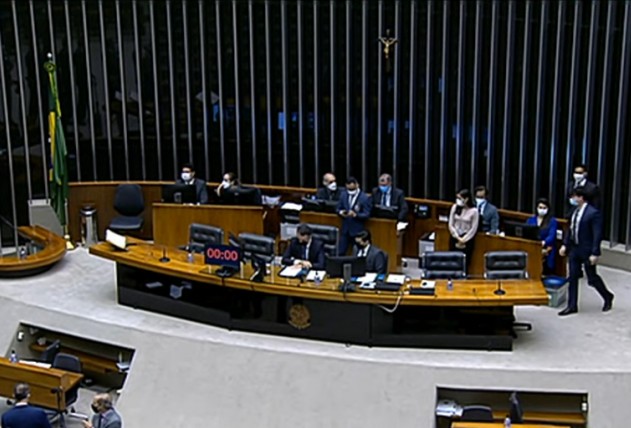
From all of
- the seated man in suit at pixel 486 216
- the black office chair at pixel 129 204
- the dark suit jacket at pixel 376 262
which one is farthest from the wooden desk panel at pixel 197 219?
the seated man in suit at pixel 486 216

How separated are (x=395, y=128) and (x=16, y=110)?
17.6 ft

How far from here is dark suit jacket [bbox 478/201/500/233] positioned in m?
11.8

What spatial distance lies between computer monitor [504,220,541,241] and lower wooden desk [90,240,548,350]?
120cm

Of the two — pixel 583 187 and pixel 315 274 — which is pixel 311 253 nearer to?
pixel 315 274

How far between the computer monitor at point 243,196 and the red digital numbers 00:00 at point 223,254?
2.18 meters

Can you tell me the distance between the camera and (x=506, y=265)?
10844mm

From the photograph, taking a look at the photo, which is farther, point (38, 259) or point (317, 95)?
point (317, 95)

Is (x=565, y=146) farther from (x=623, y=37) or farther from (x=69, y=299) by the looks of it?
(x=69, y=299)

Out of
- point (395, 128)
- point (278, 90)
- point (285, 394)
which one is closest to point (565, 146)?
point (395, 128)

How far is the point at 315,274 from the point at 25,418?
3250 millimetres

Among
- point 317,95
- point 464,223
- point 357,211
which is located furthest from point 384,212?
point 317,95

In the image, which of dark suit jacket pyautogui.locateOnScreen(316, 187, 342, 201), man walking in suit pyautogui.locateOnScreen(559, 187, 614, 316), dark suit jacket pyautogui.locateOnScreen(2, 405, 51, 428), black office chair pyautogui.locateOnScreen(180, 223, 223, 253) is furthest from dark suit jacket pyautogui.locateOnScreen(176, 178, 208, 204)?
dark suit jacket pyautogui.locateOnScreen(2, 405, 51, 428)

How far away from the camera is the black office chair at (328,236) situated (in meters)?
11.8

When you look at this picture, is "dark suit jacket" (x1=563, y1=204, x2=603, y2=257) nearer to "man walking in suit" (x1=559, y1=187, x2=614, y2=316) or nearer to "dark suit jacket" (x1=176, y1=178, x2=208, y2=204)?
"man walking in suit" (x1=559, y1=187, x2=614, y2=316)
